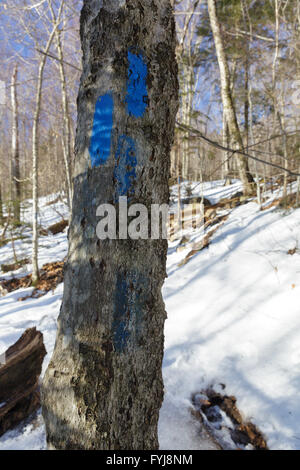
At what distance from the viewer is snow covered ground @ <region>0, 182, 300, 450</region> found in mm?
1753

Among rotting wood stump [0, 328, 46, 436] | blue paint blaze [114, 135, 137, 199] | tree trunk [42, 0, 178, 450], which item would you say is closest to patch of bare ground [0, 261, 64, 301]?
rotting wood stump [0, 328, 46, 436]

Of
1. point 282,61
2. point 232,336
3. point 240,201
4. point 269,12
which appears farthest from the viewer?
point 269,12

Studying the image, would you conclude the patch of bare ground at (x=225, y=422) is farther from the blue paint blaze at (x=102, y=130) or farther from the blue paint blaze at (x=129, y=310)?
the blue paint blaze at (x=102, y=130)

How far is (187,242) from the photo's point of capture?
5309 mm

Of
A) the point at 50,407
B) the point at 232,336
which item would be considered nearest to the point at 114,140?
the point at 50,407

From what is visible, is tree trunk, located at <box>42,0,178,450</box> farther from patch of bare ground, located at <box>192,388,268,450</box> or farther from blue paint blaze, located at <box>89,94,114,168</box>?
patch of bare ground, located at <box>192,388,268,450</box>

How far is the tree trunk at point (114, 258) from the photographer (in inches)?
33.3

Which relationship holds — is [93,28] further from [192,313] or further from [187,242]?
[187,242]

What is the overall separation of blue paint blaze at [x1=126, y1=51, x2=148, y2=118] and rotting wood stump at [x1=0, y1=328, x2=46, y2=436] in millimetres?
2086

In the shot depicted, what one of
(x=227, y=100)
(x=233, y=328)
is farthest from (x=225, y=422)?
(x=227, y=100)

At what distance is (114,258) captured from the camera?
34.9 inches

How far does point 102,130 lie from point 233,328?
2375 millimetres
